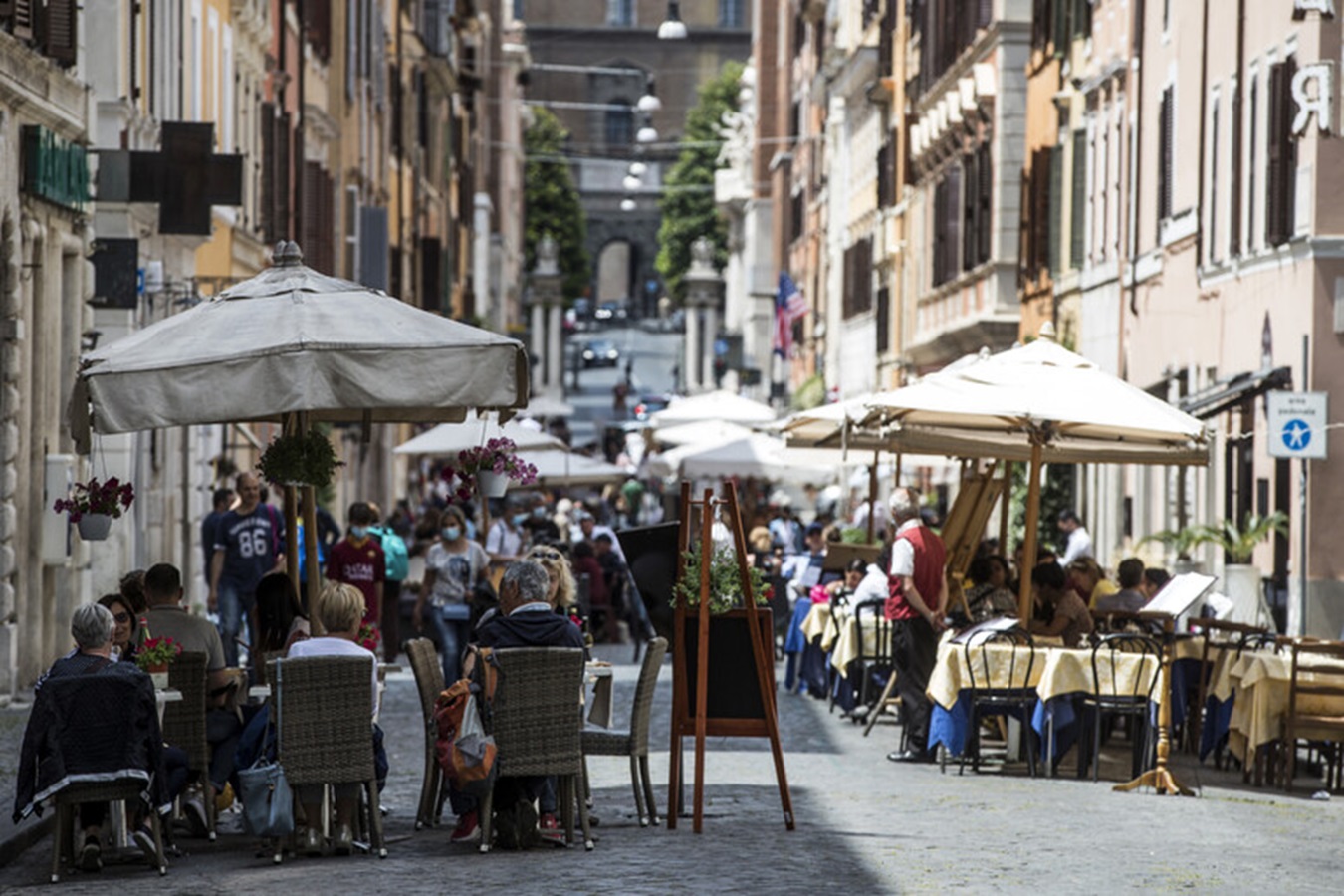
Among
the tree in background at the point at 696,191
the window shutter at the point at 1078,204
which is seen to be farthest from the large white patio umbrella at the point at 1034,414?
the tree in background at the point at 696,191

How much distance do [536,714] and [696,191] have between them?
376 feet

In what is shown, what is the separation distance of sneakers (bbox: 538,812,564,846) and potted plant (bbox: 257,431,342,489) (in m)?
1.99

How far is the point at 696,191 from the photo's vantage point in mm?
127062

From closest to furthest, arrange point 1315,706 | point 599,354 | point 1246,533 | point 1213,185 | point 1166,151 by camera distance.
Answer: point 1315,706 < point 1246,533 < point 1213,185 < point 1166,151 < point 599,354

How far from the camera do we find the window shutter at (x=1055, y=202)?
39219mm

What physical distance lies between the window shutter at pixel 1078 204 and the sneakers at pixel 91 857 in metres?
26.8

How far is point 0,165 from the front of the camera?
20.7m

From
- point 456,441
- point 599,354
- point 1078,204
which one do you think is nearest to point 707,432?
point 1078,204

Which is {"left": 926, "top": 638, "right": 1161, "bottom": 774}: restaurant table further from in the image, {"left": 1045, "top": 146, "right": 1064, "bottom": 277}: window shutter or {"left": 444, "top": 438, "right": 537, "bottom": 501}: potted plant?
{"left": 1045, "top": 146, "right": 1064, "bottom": 277}: window shutter

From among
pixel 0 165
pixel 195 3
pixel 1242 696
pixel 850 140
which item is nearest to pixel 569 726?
pixel 1242 696

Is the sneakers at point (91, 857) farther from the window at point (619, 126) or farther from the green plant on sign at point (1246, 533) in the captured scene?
the window at point (619, 126)

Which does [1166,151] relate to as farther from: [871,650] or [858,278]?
[858,278]

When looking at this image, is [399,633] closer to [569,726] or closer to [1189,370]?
[1189,370]

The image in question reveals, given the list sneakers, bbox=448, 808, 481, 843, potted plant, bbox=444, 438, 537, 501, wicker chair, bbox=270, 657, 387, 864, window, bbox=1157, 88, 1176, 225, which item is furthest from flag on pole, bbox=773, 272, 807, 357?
wicker chair, bbox=270, 657, 387, 864
